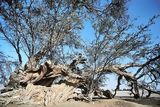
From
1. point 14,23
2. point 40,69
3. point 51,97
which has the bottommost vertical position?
point 51,97

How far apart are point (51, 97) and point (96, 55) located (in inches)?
118

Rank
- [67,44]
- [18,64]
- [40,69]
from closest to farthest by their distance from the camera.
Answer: [40,69] < [18,64] < [67,44]

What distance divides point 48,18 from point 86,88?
183 inches

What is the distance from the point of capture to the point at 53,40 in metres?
18.3

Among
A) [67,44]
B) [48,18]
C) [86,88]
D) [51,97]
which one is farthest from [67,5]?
[51,97]

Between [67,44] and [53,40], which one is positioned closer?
[53,40]

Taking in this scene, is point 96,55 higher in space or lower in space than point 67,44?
lower

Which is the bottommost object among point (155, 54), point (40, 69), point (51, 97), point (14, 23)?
point (51, 97)

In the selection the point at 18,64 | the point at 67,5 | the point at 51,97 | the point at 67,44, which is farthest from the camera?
the point at 67,44

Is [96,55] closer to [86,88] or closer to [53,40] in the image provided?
[86,88]

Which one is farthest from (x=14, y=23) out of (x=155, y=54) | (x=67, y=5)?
(x=155, y=54)

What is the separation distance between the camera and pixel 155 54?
57.0ft

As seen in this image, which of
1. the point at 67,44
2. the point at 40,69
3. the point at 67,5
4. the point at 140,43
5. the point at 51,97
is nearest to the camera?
the point at 51,97

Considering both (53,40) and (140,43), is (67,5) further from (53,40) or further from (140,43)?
(140,43)
